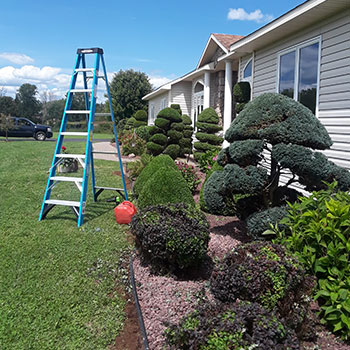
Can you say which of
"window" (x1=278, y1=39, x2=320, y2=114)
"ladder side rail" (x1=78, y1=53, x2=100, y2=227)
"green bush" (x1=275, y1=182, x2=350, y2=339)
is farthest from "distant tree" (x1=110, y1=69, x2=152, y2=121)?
"green bush" (x1=275, y1=182, x2=350, y2=339)

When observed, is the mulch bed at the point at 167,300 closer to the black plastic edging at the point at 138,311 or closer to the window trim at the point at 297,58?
the black plastic edging at the point at 138,311

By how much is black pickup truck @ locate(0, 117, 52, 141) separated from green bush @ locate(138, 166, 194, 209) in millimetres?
23356

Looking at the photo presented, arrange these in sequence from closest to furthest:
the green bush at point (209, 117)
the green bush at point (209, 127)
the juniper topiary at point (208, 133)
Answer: the juniper topiary at point (208, 133), the green bush at point (209, 127), the green bush at point (209, 117)

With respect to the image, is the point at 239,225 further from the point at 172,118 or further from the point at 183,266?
the point at 172,118

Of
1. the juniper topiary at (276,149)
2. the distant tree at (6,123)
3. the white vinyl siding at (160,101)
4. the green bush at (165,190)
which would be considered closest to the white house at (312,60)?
the juniper topiary at (276,149)

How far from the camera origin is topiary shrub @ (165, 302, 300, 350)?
213 centimetres

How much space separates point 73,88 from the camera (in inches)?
249

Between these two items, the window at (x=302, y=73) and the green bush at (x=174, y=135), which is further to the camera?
the green bush at (x=174, y=135)

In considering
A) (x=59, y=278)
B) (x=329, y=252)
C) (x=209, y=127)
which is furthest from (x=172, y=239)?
(x=209, y=127)

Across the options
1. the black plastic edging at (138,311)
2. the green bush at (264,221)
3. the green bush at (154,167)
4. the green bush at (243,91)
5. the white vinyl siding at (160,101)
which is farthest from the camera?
the white vinyl siding at (160,101)

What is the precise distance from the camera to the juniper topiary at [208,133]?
12.1m

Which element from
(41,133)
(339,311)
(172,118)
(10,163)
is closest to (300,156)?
(339,311)

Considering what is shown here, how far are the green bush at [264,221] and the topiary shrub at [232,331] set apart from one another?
1665mm

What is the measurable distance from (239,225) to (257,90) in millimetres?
4730
